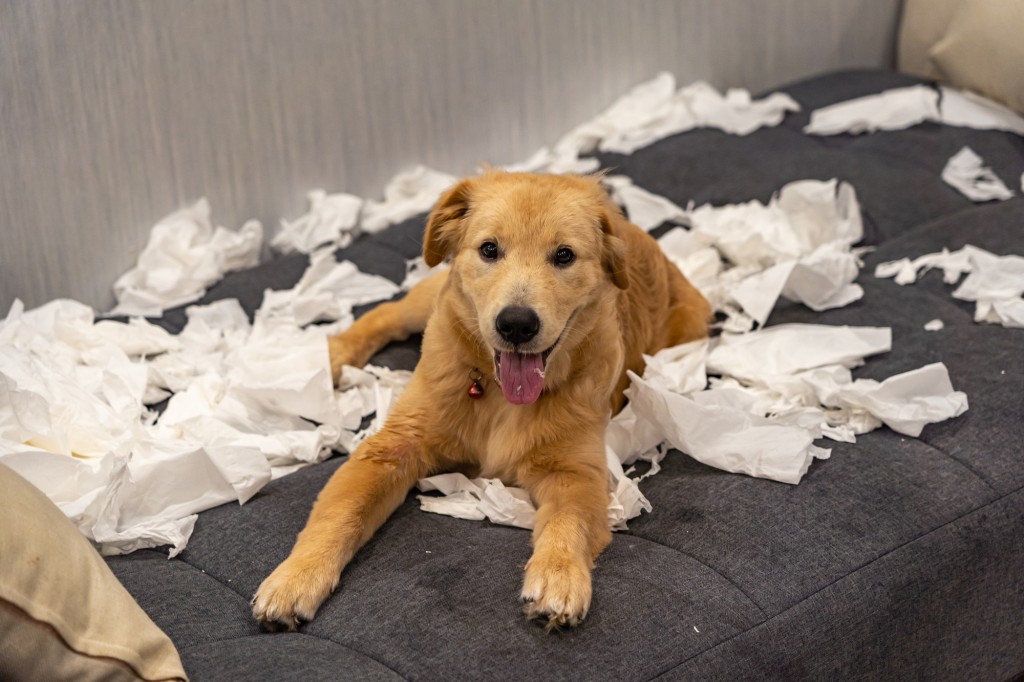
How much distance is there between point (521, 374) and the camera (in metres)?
2.35

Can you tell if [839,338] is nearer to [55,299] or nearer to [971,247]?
[971,247]

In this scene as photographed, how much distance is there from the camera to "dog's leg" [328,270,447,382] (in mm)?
2998

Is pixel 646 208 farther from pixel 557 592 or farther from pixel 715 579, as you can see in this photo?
pixel 557 592

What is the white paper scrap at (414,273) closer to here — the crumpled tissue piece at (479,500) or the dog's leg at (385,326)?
the dog's leg at (385,326)

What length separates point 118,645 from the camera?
1.60m

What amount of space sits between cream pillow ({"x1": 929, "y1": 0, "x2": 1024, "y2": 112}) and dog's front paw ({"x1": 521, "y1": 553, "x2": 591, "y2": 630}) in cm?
332

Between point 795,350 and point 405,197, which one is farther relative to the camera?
point 405,197

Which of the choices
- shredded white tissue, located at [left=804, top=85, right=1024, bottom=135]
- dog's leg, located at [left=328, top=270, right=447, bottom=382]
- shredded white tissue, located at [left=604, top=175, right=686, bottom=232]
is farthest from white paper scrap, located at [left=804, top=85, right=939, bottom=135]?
dog's leg, located at [left=328, top=270, right=447, bottom=382]

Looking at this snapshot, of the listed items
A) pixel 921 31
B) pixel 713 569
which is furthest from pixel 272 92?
pixel 921 31

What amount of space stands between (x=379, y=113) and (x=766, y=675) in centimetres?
279

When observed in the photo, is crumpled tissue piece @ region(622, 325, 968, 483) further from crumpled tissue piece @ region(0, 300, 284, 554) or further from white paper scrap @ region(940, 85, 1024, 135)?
white paper scrap @ region(940, 85, 1024, 135)

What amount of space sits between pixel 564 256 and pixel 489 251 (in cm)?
16

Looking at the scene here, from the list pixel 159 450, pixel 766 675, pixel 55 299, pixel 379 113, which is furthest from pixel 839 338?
pixel 55 299

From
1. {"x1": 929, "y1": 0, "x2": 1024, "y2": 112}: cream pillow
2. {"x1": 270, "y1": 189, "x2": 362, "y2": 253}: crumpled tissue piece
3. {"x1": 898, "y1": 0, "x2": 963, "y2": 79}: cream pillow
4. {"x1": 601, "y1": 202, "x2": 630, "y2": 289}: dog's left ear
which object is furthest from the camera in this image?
{"x1": 898, "y1": 0, "x2": 963, "y2": 79}: cream pillow
